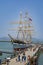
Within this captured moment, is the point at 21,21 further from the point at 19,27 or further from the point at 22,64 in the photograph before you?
the point at 22,64

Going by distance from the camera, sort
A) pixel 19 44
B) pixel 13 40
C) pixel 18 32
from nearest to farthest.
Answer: pixel 13 40 → pixel 19 44 → pixel 18 32

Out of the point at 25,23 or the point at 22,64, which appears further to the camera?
the point at 25,23

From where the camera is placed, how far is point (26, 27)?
335ft

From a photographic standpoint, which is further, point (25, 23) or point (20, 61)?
point (25, 23)

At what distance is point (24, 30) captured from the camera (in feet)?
342

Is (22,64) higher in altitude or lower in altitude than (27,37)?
lower

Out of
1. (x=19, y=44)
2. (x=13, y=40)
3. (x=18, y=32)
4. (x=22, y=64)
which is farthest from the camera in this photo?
(x=18, y=32)

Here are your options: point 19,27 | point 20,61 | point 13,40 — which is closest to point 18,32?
point 19,27

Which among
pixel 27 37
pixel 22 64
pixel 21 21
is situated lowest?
pixel 22 64

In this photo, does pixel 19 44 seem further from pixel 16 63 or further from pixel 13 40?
pixel 16 63

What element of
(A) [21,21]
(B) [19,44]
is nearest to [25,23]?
(A) [21,21]

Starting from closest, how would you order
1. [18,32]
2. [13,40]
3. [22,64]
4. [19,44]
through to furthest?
[22,64] < [13,40] < [19,44] < [18,32]

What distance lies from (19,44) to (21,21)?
34.9 feet

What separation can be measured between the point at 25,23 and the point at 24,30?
122 inches
